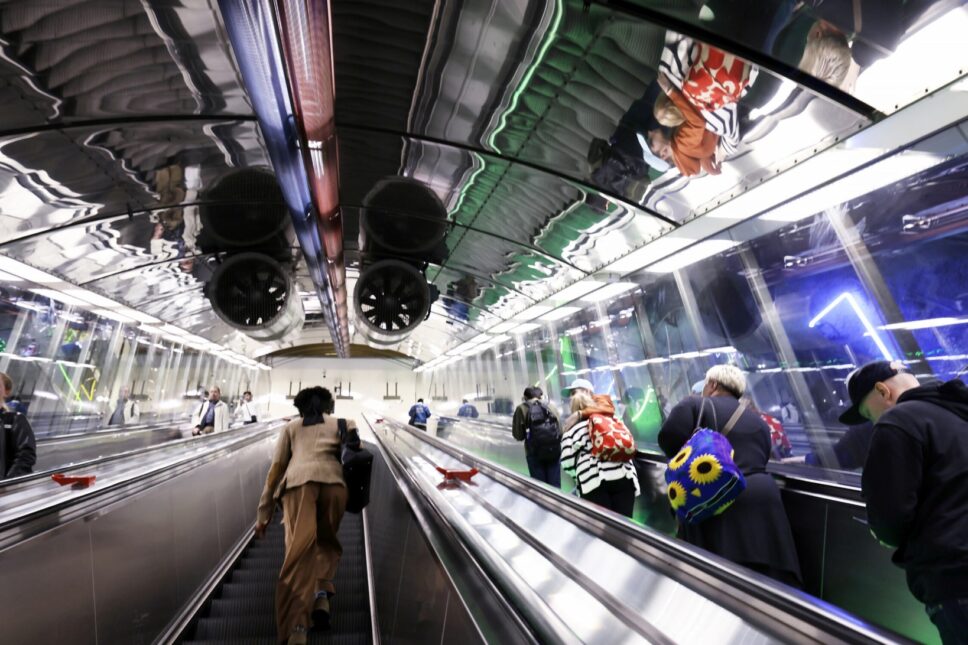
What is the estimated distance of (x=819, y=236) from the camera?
4.21 metres

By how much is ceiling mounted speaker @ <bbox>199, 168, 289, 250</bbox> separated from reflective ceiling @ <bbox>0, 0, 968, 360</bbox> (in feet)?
0.19

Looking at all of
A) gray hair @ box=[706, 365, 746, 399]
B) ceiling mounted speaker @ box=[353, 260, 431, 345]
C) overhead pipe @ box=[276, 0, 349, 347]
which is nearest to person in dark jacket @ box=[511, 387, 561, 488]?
ceiling mounted speaker @ box=[353, 260, 431, 345]

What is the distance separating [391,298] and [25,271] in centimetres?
443

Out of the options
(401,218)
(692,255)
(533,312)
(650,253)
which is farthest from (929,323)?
(533,312)

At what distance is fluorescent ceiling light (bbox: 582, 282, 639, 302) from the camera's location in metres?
6.86

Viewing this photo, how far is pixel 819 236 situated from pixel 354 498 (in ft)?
14.3

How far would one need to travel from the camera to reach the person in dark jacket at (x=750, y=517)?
8.55ft

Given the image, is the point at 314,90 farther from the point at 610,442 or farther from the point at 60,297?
the point at 60,297

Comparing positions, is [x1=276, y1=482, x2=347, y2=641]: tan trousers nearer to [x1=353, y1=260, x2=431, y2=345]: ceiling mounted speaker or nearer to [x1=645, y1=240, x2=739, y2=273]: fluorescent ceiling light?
[x1=353, y1=260, x2=431, y2=345]: ceiling mounted speaker

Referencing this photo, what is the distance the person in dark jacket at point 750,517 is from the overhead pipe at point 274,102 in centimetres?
283

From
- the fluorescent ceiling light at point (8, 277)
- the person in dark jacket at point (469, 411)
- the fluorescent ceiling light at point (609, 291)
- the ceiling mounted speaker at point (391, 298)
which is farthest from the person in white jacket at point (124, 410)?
the fluorescent ceiling light at point (609, 291)

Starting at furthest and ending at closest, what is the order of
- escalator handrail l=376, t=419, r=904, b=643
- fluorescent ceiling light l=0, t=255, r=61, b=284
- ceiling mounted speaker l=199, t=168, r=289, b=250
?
1. fluorescent ceiling light l=0, t=255, r=61, b=284
2. ceiling mounted speaker l=199, t=168, r=289, b=250
3. escalator handrail l=376, t=419, r=904, b=643

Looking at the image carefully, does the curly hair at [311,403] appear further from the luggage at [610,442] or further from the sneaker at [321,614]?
the luggage at [610,442]

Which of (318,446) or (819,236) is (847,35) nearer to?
(819,236)
